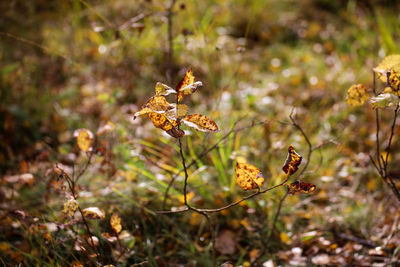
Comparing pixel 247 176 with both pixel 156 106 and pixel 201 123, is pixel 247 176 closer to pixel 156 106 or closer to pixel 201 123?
pixel 201 123

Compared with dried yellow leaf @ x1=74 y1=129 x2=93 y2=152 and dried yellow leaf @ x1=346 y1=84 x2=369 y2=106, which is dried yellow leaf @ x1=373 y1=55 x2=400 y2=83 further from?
dried yellow leaf @ x1=74 y1=129 x2=93 y2=152

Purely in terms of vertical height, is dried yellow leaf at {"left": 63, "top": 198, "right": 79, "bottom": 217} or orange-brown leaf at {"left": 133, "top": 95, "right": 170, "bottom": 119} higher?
orange-brown leaf at {"left": 133, "top": 95, "right": 170, "bottom": 119}

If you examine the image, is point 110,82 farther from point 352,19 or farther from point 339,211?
point 352,19

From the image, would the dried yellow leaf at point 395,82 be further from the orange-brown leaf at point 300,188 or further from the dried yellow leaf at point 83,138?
the dried yellow leaf at point 83,138

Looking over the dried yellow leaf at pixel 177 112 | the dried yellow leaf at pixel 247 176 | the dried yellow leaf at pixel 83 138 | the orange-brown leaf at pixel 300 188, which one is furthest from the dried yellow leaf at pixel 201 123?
the dried yellow leaf at pixel 83 138

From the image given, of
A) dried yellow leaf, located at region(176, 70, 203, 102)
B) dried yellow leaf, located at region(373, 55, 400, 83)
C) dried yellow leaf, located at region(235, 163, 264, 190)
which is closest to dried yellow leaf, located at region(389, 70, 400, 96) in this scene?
dried yellow leaf, located at region(373, 55, 400, 83)

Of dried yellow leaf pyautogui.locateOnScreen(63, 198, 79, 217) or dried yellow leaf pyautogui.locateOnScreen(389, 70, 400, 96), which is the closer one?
dried yellow leaf pyautogui.locateOnScreen(389, 70, 400, 96)

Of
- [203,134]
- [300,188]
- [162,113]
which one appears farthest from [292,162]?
[203,134]

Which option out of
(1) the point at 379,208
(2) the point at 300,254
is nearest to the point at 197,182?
(2) the point at 300,254

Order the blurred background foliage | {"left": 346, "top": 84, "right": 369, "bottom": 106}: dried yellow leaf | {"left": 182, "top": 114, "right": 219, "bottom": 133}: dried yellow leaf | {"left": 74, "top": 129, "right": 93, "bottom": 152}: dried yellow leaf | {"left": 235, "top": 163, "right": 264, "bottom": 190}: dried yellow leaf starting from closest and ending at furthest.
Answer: {"left": 182, "top": 114, "right": 219, "bottom": 133}: dried yellow leaf, {"left": 235, "top": 163, "right": 264, "bottom": 190}: dried yellow leaf, {"left": 346, "top": 84, "right": 369, "bottom": 106}: dried yellow leaf, {"left": 74, "top": 129, "right": 93, "bottom": 152}: dried yellow leaf, the blurred background foliage
